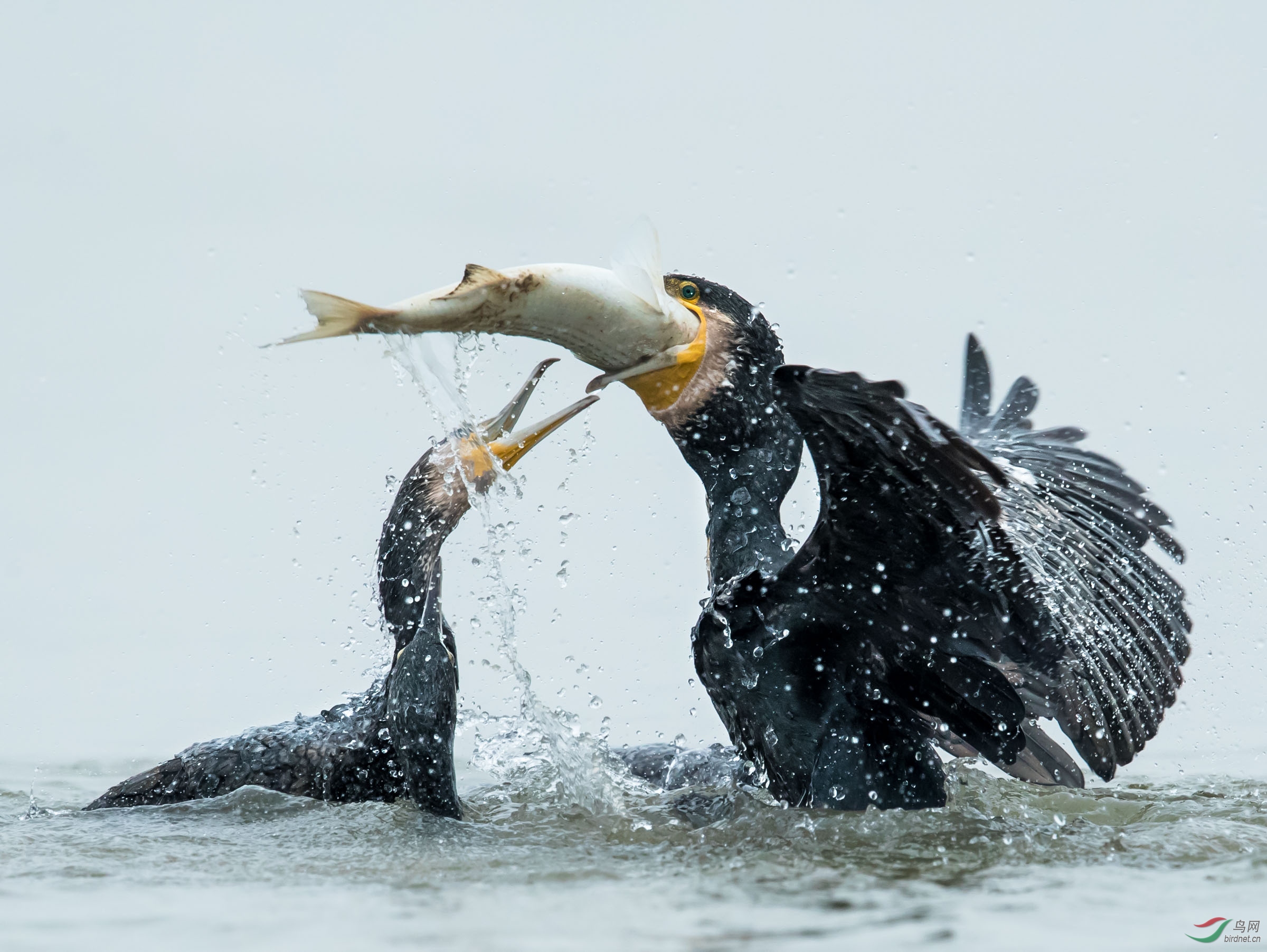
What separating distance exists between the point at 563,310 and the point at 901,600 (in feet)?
4.60

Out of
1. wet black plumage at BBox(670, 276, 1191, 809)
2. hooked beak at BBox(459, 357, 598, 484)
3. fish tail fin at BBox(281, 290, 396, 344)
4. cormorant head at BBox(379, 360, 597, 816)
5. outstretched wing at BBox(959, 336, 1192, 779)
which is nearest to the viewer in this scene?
fish tail fin at BBox(281, 290, 396, 344)

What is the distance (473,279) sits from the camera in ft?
12.6

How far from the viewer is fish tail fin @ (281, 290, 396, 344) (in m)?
3.49

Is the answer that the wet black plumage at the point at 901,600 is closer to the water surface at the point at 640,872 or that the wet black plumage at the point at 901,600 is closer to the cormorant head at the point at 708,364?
the cormorant head at the point at 708,364

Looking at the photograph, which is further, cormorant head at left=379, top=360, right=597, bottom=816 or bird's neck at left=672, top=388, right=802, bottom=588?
cormorant head at left=379, top=360, right=597, bottom=816

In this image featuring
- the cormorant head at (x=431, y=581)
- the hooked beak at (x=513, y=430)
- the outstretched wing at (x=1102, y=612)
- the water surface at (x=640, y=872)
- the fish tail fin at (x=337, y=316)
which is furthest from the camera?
the hooked beak at (x=513, y=430)

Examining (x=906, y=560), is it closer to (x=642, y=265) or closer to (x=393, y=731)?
(x=642, y=265)

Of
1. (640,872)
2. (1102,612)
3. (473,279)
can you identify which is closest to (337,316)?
(473,279)

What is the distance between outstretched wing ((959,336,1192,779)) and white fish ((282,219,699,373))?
1285 millimetres

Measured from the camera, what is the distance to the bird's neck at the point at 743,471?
468 cm

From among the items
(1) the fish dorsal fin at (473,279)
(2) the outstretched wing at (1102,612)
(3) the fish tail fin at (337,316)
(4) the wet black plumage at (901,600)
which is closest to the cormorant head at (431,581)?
(4) the wet black plumage at (901,600)

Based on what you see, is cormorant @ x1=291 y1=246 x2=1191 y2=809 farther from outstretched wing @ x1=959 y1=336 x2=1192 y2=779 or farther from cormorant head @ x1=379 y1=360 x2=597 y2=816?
cormorant head @ x1=379 y1=360 x2=597 y2=816

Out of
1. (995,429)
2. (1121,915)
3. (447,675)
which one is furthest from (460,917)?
(995,429)

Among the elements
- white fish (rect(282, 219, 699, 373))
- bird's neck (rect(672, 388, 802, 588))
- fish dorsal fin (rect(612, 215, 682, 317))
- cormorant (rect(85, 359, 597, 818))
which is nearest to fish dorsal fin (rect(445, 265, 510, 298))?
white fish (rect(282, 219, 699, 373))
